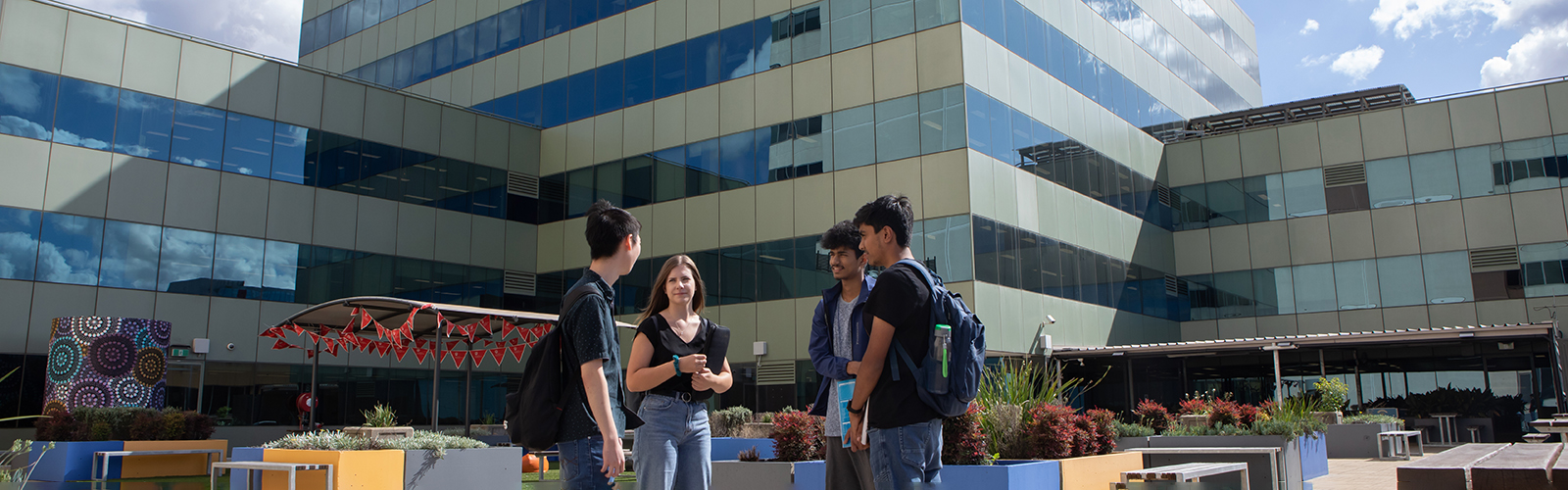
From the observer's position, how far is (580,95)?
2744 cm

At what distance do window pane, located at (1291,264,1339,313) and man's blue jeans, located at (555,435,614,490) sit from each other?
2643 cm

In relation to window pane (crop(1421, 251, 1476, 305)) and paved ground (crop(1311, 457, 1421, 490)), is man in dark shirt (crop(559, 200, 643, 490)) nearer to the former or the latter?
paved ground (crop(1311, 457, 1421, 490))

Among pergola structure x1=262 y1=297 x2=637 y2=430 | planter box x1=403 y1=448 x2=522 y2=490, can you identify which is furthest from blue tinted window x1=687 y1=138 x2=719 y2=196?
planter box x1=403 y1=448 x2=522 y2=490

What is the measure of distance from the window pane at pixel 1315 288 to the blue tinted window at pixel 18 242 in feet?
96.3

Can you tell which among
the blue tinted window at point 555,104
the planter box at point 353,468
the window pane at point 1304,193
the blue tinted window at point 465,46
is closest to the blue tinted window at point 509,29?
the blue tinted window at point 465,46

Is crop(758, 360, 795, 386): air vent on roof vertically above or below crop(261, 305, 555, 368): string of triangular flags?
below

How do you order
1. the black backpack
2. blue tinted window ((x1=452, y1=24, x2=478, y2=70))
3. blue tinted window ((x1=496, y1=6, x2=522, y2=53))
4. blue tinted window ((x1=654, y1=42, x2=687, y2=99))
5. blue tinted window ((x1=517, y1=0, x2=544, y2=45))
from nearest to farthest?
the black backpack
blue tinted window ((x1=654, y1=42, x2=687, y2=99))
blue tinted window ((x1=517, y1=0, x2=544, y2=45))
blue tinted window ((x1=496, y1=6, x2=522, y2=53))
blue tinted window ((x1=452, y1=24, x2=478, y2=70))

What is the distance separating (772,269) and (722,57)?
5.72 m

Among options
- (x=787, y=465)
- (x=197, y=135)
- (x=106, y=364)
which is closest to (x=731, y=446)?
(x=787, y=465)

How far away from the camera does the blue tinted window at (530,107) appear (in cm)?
2852

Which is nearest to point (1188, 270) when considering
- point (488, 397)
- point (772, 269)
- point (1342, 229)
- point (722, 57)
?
point (1342, 229)

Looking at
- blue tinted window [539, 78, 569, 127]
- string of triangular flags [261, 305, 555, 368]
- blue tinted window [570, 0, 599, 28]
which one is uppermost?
blue tinted window [570, 0, 599, 28]

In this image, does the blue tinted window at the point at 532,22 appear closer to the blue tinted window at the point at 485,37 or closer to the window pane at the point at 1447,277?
the blue tinted window at the point at 485,37

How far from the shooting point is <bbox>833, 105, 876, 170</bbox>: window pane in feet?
71.5
